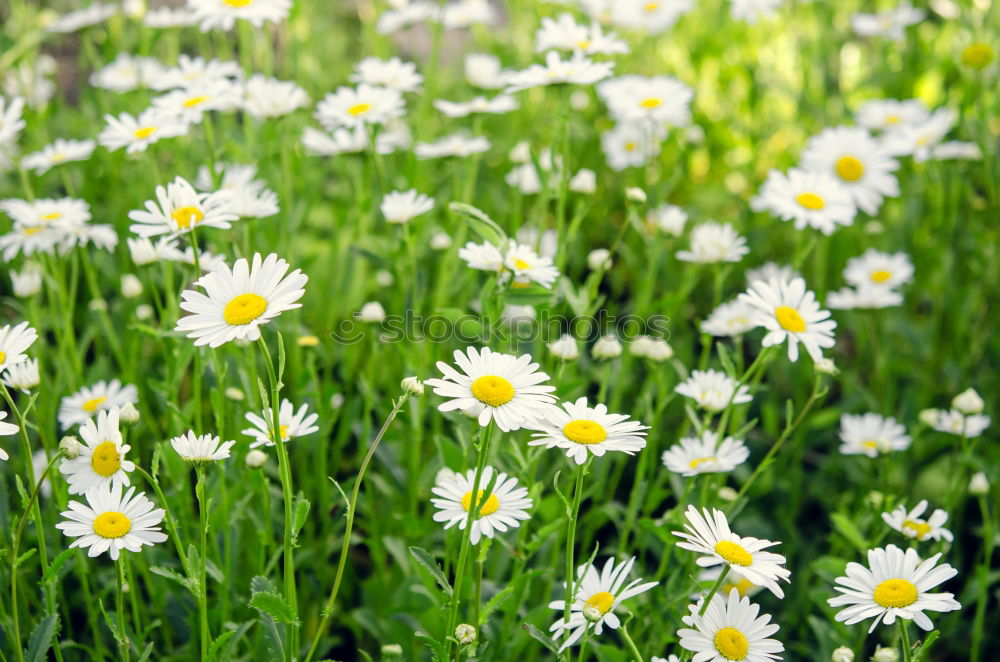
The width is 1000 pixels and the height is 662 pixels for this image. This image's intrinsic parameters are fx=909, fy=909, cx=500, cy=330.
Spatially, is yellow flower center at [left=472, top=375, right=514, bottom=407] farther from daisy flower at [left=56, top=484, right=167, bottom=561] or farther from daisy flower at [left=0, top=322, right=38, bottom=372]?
daisy flower at [left=0, top=322, right=38, bottom=372]

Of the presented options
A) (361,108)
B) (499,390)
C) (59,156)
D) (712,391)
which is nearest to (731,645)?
(499,390)

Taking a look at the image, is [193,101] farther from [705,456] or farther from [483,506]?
[705,456]

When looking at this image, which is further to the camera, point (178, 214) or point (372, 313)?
point (372, 313)

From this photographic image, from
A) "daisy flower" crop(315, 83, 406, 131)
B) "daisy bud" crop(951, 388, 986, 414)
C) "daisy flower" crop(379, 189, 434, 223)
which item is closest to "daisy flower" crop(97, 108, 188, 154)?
"daisy flower" crop(315, 83, 406, 131)

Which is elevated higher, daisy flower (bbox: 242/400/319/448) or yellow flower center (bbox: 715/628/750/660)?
daisy flower (bbox: 242/400/319/448)

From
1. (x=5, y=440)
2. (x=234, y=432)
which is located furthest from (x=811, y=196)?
(x=5, y=440)

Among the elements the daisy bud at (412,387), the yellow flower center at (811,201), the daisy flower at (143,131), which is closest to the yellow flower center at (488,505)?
the daisy bud at (412,387)
